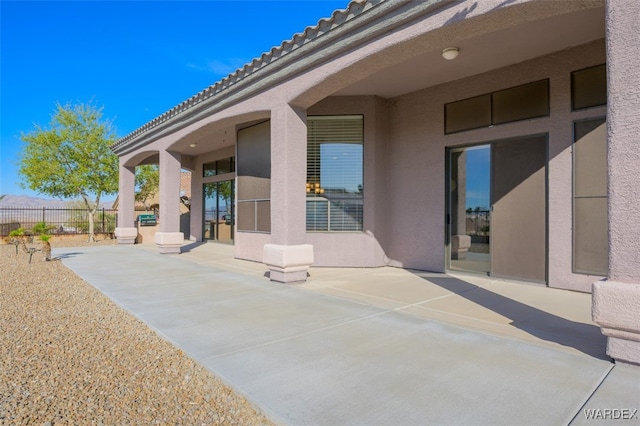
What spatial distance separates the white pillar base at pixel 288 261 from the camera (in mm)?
7578

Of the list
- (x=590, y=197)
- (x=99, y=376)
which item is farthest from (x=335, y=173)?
(x=99, y=376)

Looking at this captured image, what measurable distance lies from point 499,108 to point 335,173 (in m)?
4.15

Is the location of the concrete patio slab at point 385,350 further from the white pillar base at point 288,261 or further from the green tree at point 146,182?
the green tree at point 146,182

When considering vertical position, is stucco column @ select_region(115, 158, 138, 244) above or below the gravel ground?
above

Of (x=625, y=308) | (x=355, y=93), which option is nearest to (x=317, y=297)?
(x=625, y=308)

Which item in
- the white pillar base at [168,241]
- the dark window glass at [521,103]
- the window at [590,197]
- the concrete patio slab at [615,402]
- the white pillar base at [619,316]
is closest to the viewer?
the concrete patio slab at [615,402]

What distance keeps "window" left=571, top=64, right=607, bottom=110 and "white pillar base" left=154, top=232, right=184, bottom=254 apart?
1179 centimetres

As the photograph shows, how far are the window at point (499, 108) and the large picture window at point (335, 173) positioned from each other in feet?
7.81

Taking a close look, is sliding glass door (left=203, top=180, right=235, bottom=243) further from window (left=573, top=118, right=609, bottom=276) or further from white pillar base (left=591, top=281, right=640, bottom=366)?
white pillar base (left=591, top=281, right=640, bottom=366)

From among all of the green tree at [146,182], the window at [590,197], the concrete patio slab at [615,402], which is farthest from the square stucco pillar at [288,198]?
the green tree at [146,182]

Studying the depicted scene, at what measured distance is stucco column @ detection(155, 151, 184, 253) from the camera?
1311 cm

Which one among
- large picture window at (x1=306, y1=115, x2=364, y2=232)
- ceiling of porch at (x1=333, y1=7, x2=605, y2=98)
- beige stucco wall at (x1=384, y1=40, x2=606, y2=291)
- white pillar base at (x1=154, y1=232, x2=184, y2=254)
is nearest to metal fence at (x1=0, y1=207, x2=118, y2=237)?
white pillar base at (x1=154, y1=232, x2=184, y2=254)

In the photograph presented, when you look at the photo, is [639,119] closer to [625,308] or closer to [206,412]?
Answer: [625,308]

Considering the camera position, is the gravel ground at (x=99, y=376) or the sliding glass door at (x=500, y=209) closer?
the gravel ground at (x=99, y=376)
